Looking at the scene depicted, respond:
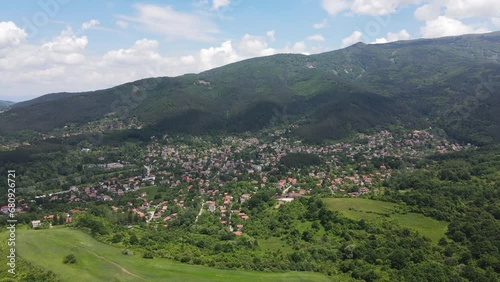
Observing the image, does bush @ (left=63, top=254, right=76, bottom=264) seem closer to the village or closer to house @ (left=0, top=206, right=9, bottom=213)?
the village

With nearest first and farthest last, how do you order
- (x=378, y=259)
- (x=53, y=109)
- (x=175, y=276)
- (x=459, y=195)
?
(x=175, y=276) < (x=378, y=259) < (x=459, y=195) < (x=53, y=109)

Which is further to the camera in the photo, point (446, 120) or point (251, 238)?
point (446, 120)

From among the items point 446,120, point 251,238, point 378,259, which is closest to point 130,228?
point 251,238

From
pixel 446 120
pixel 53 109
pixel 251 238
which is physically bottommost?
pixel 251 238

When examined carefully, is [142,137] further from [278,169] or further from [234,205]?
[234,205]

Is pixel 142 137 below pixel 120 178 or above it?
above

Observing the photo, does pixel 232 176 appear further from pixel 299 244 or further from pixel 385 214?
pixel 299 244
